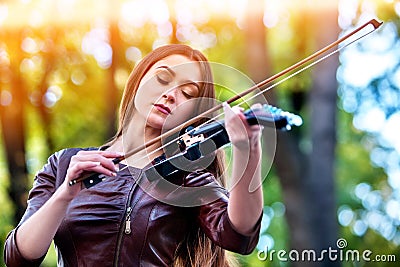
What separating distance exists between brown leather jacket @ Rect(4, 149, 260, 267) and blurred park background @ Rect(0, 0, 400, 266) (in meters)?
2.34

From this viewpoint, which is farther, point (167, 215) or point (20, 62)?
point (20, 62)

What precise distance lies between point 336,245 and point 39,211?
2.72 meters

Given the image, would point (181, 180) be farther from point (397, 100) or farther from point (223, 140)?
point (397, 100)

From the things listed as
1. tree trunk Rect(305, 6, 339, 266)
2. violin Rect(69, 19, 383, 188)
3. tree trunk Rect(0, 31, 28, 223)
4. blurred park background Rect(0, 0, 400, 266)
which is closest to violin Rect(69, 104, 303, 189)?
violin Rect(69, 19, 383, 188)

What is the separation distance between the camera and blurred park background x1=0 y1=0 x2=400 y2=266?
3639 mm

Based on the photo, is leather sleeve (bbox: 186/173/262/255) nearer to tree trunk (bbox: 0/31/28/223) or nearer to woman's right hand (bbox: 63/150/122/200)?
woman's right hand (bbox: 63/150/122/200)

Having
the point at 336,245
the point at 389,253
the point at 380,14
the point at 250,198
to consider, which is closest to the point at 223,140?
the point at 250,198

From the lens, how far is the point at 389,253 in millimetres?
3840

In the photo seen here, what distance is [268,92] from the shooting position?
3553 mm

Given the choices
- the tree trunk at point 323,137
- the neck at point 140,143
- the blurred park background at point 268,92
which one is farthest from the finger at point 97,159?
the tree trunk at point 323,137

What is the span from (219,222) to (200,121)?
0.50ft

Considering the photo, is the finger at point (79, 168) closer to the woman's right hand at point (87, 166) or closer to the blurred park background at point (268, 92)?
the woman's right hand at point (87, 166)

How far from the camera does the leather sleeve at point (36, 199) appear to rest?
37.3 inches

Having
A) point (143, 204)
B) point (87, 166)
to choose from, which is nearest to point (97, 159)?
point (87, 166)
